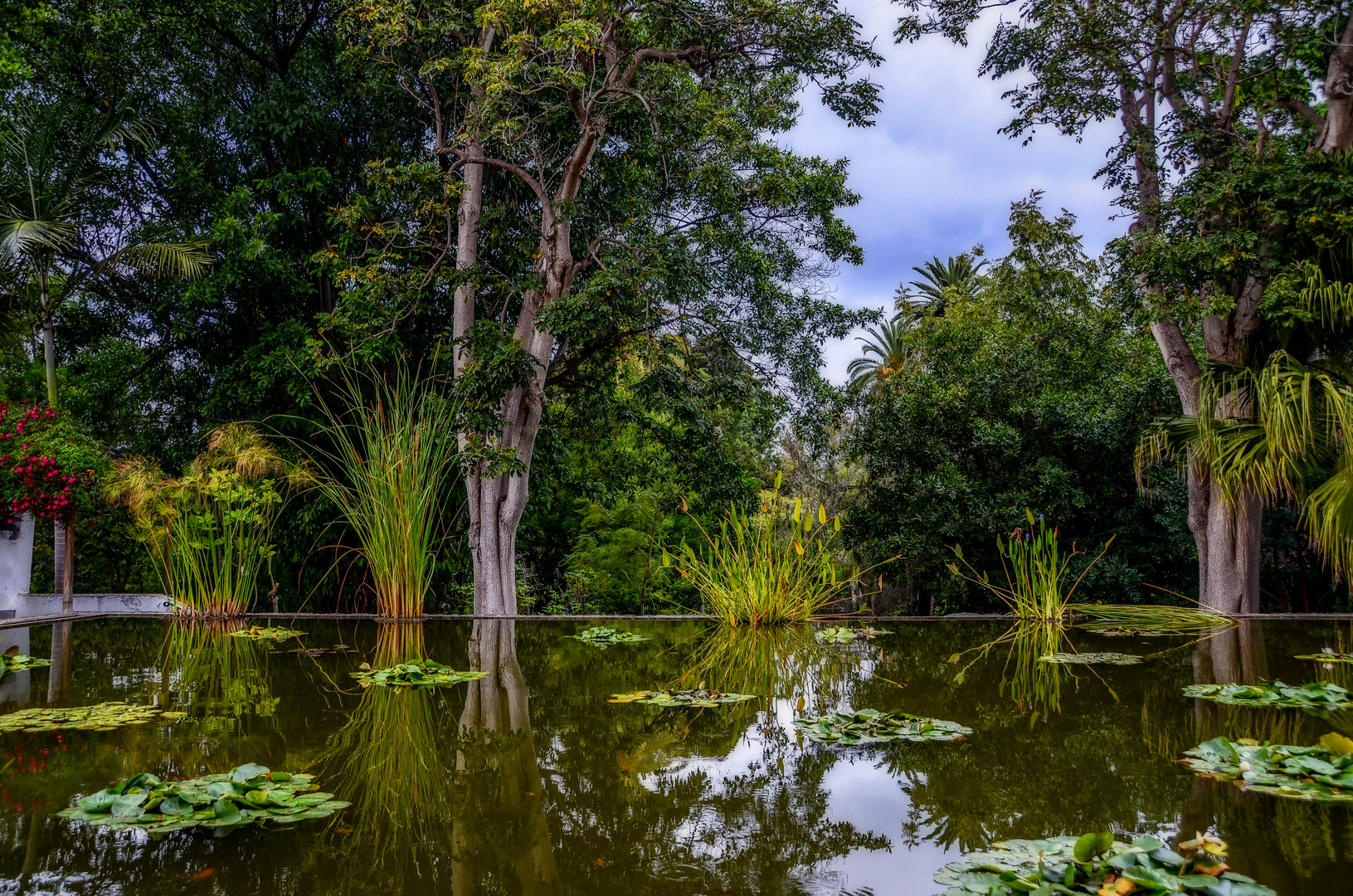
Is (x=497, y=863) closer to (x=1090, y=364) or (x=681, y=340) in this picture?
(x=681, y=340)

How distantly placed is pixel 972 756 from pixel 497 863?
122 centimetres

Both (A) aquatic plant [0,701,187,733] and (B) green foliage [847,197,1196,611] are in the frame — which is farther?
(B) green foliage [847,197,1196,611]

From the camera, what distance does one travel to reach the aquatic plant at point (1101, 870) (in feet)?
3.75

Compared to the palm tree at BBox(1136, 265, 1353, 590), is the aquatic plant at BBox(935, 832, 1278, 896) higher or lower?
lower

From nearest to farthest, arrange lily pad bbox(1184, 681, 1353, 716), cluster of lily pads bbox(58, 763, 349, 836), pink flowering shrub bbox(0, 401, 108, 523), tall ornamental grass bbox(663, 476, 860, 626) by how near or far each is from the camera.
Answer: cluster of lily pads bbox(58, 763, 349, 836)
lily pad bbox(1184, 681, 1353, 716)
tall ornamental grass bbox(663, 476, 860, 626)
pink flowering shrub bbox(0, 401, 108, 523)

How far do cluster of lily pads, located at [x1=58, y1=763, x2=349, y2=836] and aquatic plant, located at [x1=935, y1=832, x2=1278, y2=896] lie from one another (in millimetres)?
1187

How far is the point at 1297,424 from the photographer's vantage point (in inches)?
199

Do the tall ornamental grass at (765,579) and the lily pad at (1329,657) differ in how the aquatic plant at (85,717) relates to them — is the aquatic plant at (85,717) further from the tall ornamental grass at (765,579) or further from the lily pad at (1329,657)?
the lily pad at (1329,657)

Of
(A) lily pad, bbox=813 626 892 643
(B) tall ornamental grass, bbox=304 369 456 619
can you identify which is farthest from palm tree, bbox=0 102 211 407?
(A) lily pad, bbox=813 626 892 643

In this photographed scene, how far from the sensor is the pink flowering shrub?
18.4 ft

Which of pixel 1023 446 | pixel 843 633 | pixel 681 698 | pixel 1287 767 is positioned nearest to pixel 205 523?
pixel 681 698

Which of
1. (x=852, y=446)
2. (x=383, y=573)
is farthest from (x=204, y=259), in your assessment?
(x=852, y=446)

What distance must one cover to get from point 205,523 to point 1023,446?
323 inches

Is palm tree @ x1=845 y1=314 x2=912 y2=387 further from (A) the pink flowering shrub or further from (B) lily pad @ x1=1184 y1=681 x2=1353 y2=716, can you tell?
(B) lily pad @ x1=1184 y1=681 x2=1353 y2=716
